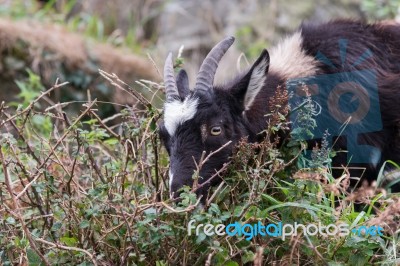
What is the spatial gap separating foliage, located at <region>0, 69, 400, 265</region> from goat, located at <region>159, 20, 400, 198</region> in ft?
0.65

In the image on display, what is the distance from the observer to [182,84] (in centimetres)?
536

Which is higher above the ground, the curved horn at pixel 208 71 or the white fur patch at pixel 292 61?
the curved horn at pixel 208 71

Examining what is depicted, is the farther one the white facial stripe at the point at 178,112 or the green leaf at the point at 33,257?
A: the white facial stripe at the point at 178,112

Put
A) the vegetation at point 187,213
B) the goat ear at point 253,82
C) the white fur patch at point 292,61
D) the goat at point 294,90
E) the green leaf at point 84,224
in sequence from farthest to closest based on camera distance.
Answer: the white fur patch at point 292,61, the goat ear at point 253,82, the goat at point 294,90, the green leaf at point 84,224, the vegetation at point 187,213

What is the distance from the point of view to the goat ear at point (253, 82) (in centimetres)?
520

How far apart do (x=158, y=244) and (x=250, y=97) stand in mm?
1481

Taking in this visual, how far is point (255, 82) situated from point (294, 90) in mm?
393

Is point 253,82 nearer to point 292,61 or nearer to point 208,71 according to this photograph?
point 208,71

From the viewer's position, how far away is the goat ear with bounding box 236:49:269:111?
5.20 m

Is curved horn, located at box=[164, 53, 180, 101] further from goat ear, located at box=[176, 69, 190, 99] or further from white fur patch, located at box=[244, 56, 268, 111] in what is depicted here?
white fur patch, located at box=[244, 56, 268, 111]

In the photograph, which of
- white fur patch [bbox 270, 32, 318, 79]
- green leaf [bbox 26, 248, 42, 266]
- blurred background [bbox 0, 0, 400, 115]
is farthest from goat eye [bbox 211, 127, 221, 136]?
blurred background [bbox 0, 0, 400, 115]

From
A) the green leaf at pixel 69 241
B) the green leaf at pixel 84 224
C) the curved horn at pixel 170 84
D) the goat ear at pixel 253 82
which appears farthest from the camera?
the goat ear at pixel 253 82

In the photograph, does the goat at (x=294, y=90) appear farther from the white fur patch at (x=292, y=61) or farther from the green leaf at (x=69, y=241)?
the green leaf at (x=69, y=241)

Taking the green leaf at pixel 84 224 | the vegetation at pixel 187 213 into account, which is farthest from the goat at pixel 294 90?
the green leaf at pixel 84 224
